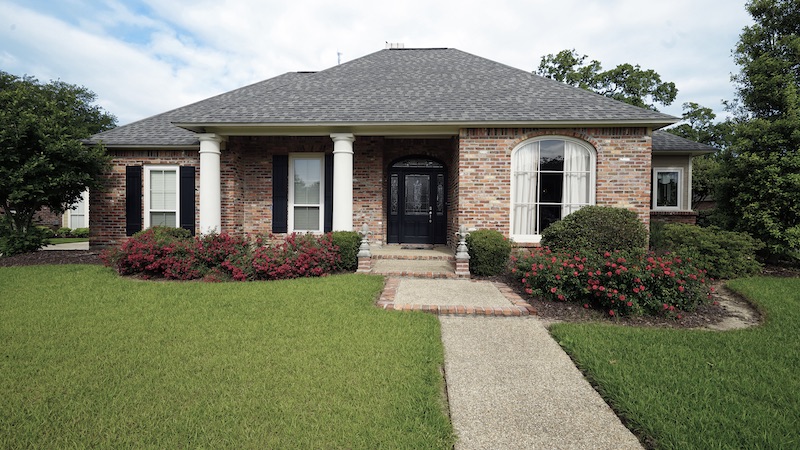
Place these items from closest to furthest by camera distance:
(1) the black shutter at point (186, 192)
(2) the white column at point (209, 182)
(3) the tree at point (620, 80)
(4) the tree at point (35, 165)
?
(4) the tree at point (35, 165), (2) the white column at point (209, 182), (1) the black shutter at point (186, 192), (3) the tree at point (620, 80)

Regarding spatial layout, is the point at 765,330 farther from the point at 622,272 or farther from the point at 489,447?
the point at 489,447

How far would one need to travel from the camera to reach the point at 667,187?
38.3ft

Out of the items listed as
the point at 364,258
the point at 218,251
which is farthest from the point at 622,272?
the point at 218,251

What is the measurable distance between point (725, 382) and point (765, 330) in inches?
→ 86.7

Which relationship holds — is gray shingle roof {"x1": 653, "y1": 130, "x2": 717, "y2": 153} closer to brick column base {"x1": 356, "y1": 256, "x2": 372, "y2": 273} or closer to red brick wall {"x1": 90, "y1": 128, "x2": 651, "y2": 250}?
red brick wall {"x1": 90, "y1": 128, "x2": 651, "y2": 250}

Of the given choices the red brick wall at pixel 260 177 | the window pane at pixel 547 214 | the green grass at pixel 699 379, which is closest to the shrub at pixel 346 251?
the red brick wall at pixel 260 177

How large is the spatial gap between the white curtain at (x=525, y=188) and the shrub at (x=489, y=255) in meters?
1.78

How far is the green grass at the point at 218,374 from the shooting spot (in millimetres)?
2145

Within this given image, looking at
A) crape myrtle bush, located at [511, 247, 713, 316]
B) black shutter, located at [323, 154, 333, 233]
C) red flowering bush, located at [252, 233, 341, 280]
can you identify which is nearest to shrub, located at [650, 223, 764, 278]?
crape myrtle bush, located at [511, 247, 713, 316]

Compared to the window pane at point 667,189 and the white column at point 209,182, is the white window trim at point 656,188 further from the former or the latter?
the white column at point 209,182

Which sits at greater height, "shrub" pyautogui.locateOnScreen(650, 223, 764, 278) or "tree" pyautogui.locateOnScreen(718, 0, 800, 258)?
"tree" pyautogui.locateOnScreen(718, 0, 800, 258)

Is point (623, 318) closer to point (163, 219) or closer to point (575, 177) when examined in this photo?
point (575, 177)

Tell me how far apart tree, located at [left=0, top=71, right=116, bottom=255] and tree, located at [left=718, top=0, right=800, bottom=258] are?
1530 centimetres

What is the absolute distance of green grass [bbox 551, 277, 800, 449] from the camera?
7.30 feet
